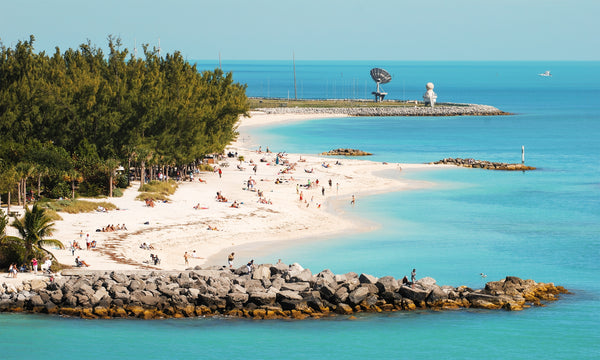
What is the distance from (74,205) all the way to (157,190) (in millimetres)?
11083

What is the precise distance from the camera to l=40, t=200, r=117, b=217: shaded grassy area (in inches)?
2270

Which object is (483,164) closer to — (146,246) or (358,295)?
(146,246)

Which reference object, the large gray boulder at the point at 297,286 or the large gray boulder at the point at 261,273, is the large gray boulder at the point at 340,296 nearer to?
the large gray boulder at the point at 297,286

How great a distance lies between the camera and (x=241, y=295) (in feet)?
138

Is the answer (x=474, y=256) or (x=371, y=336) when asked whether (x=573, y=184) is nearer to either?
(x=474, y=256)

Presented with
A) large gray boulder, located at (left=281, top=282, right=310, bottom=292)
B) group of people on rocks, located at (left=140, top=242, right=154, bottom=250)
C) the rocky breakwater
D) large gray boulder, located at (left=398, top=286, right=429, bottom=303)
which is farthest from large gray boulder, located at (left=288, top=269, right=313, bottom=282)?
group of people on rocks, located at (left=140, top=242, right=154, bottom=250)

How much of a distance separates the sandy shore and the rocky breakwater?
3.32 metres

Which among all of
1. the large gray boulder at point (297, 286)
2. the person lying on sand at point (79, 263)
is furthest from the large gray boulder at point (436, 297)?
the person lying on sand at point (79, 263)

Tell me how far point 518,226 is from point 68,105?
4135 cm

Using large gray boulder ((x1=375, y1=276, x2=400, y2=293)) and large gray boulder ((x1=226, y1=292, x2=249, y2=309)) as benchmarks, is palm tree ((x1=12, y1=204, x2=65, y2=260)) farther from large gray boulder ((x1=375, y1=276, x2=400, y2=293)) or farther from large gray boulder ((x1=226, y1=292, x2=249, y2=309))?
large gray boulder ((x1=375, y1=276, x2=400, y2=293))

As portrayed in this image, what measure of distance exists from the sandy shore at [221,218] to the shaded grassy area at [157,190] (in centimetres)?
73

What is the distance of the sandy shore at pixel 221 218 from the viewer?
167ft

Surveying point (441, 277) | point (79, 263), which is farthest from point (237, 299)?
point (441, 277)

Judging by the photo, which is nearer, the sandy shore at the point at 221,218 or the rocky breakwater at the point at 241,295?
the rocky breakwater at the point at 241,295
